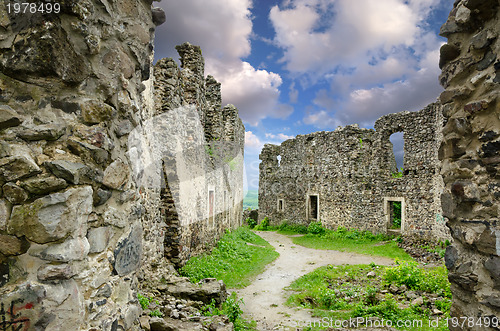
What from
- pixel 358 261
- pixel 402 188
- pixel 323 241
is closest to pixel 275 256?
pixel 358 261

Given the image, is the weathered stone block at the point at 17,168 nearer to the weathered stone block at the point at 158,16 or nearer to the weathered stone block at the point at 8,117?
→ the weathered stone block at the point at 8,117

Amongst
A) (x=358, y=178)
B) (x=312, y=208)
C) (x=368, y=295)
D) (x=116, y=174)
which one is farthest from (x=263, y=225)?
(x=116, y=174)

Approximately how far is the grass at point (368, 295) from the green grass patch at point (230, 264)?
1766 millimetres

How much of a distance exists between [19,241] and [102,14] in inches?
62.7

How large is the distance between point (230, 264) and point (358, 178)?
11251 mm

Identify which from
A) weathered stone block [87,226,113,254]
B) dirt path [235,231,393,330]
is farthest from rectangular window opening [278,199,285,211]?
weathered stone block [87,226,113,254]

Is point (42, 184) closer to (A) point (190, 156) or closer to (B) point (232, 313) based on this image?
(B) point (232, 313)

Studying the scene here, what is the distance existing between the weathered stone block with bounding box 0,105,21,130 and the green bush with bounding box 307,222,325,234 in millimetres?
19822

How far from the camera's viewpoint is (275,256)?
1289cm

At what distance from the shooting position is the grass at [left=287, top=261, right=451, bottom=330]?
6.04m

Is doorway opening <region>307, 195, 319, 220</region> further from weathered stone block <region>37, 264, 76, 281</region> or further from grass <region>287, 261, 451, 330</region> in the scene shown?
weathered stone block <region>37, 264, 76, 281</region>

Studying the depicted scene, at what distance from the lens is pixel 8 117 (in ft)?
5.31

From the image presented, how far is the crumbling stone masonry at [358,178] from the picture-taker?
14.0 m

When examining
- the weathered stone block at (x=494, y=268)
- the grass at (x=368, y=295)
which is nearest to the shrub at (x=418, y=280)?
the grass at (x=368, y=295)
